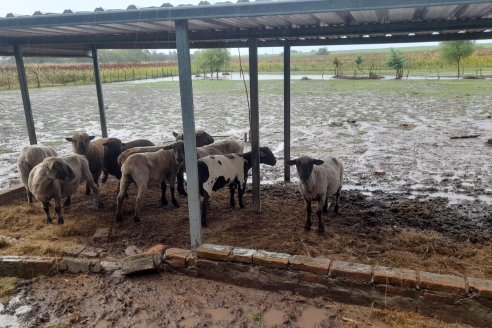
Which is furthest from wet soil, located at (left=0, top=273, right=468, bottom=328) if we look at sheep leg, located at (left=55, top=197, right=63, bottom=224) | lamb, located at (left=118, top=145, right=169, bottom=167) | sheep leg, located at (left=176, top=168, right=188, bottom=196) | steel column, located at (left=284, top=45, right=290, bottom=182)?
steel column, located at (left=284, top=45, right=290, bottom=182)

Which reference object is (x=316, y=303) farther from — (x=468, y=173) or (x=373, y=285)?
(x=468, y=173)

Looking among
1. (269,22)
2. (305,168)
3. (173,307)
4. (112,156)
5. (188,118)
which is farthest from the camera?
(112,156)

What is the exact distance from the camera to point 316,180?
6.83 meters

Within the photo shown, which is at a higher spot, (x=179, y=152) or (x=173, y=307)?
(x=179, y=152)

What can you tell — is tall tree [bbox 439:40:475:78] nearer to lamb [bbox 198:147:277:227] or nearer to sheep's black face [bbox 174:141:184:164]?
lamb [bbox 198:147:277:227]

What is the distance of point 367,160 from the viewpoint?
38.4ft

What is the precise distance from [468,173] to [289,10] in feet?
27.3

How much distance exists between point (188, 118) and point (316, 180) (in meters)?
2.79

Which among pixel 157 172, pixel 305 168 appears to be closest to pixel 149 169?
pixel 157 172

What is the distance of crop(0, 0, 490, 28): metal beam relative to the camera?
11.8 ft

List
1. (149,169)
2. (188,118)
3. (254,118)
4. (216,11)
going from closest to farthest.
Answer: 1. (216,11)
2. (188,118)
3. (254,118)
4. (149,169)

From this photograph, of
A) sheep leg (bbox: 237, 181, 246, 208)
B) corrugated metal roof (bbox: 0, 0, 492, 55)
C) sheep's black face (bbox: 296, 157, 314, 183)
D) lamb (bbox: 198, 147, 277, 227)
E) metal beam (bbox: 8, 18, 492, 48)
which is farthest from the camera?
sheep leg (bbox: 237, 181, 246, 208)

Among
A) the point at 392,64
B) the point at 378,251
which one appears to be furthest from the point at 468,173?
the point at 392,64

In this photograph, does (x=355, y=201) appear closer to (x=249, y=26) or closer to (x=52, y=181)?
(x=249, y=26)
